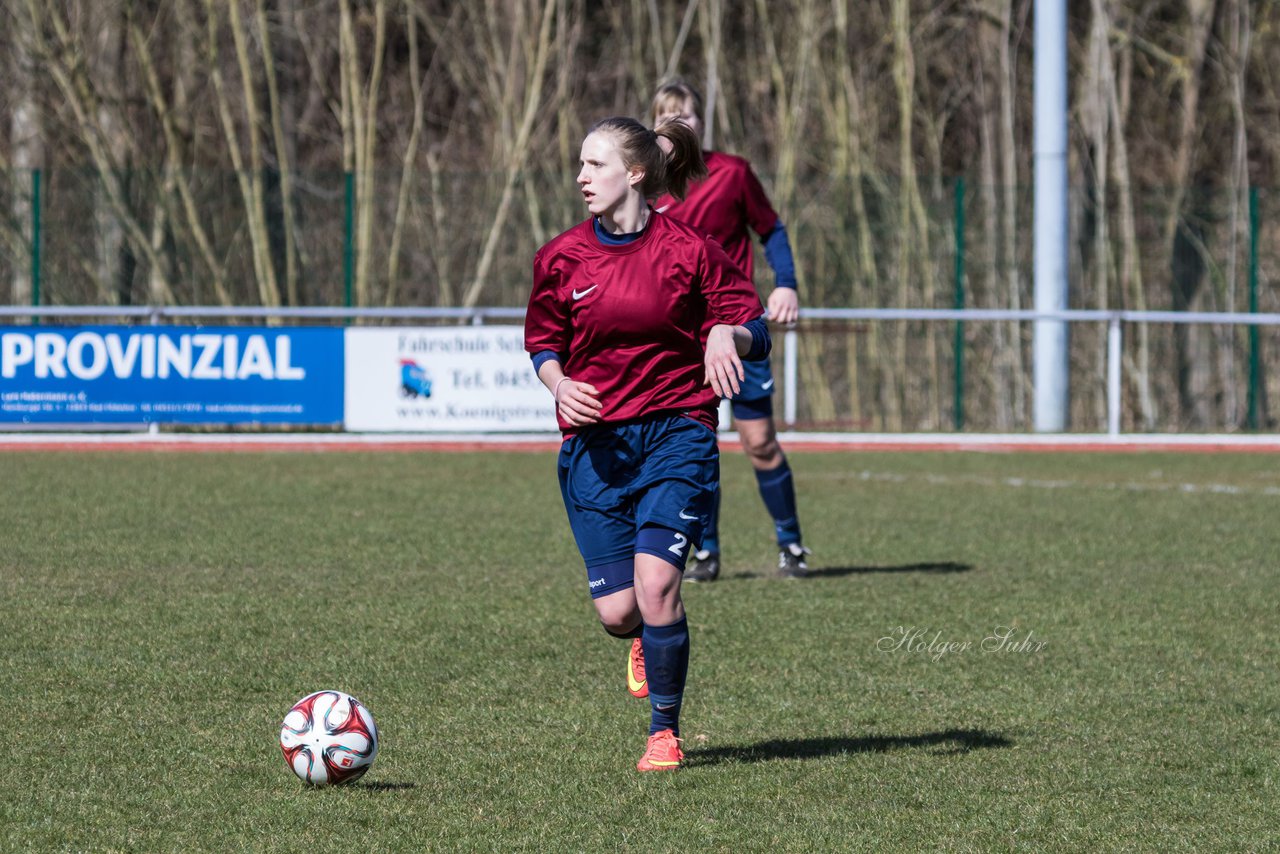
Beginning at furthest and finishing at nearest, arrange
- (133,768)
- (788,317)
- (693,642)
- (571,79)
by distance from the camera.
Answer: (571,79) → (788,317) → (693,642) → (133,768)

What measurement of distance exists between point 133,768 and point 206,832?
2.13 feet

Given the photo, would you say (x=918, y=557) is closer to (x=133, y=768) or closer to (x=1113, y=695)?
(x=1113, y=695)

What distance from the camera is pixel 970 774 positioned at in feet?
15.4

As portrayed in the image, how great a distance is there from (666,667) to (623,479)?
1.71 feet

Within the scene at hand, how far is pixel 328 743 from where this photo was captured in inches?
176

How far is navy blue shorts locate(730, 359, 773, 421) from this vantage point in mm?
7918

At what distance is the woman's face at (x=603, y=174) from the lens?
4730 mm

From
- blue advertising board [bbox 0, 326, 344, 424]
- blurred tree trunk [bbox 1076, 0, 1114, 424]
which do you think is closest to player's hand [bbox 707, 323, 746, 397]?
blue advertising board [bbox 0, 326, 344, 424]

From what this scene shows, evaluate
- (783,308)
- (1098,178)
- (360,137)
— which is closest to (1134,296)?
(1098,178)

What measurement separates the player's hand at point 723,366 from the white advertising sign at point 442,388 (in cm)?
1063

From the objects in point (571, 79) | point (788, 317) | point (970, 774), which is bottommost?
point (970, 774)

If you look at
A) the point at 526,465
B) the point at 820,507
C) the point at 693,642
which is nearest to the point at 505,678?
the point at 693,642

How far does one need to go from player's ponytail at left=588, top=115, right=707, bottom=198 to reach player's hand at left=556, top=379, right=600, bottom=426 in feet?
2.12

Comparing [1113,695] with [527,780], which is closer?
[527,780]
